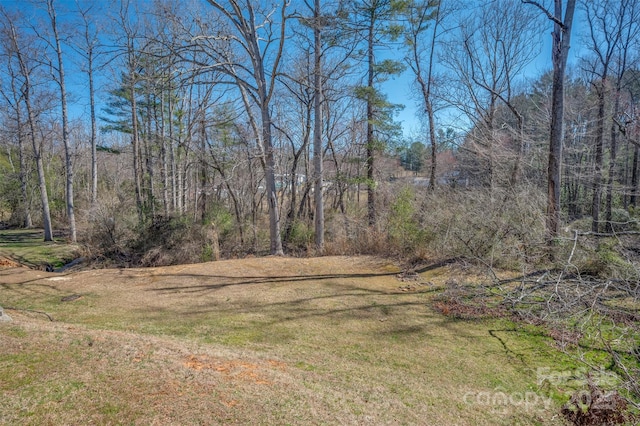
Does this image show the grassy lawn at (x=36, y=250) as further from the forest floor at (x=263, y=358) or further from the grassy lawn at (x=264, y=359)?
the grassy lawn at (x=264, y=359)

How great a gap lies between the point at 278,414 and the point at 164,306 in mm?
3809

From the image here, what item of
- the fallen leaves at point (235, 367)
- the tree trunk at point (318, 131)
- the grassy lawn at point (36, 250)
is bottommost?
the grassy lawn at point (36, 250)

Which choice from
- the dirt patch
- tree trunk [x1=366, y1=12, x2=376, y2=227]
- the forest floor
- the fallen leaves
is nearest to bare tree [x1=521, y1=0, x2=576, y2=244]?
the forest floor

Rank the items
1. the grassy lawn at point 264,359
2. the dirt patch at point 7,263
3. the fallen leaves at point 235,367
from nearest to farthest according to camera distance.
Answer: the grassy lawn at point 264,359, the fallen leaves at point 235,367, the dirt patch at point 7,263

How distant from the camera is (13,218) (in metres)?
19.3

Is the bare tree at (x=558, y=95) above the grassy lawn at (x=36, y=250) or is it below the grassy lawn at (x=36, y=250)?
above

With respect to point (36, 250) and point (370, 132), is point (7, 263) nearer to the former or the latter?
point (36, 250)

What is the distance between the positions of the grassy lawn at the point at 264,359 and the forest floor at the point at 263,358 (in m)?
0.01

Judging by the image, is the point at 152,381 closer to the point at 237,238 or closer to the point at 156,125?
the point at 237,238

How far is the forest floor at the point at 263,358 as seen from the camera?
7.20 feet

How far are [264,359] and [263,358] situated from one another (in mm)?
34

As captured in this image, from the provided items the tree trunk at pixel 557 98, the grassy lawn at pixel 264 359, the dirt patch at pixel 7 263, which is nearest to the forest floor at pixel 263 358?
the grassy lawn at pixel 264 359

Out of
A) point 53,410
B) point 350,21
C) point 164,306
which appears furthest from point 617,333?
point 350,21

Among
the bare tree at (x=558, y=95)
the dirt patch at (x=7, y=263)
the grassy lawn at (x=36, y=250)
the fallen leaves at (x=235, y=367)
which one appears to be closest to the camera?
the fallen leaves at (x=235, y=367)
